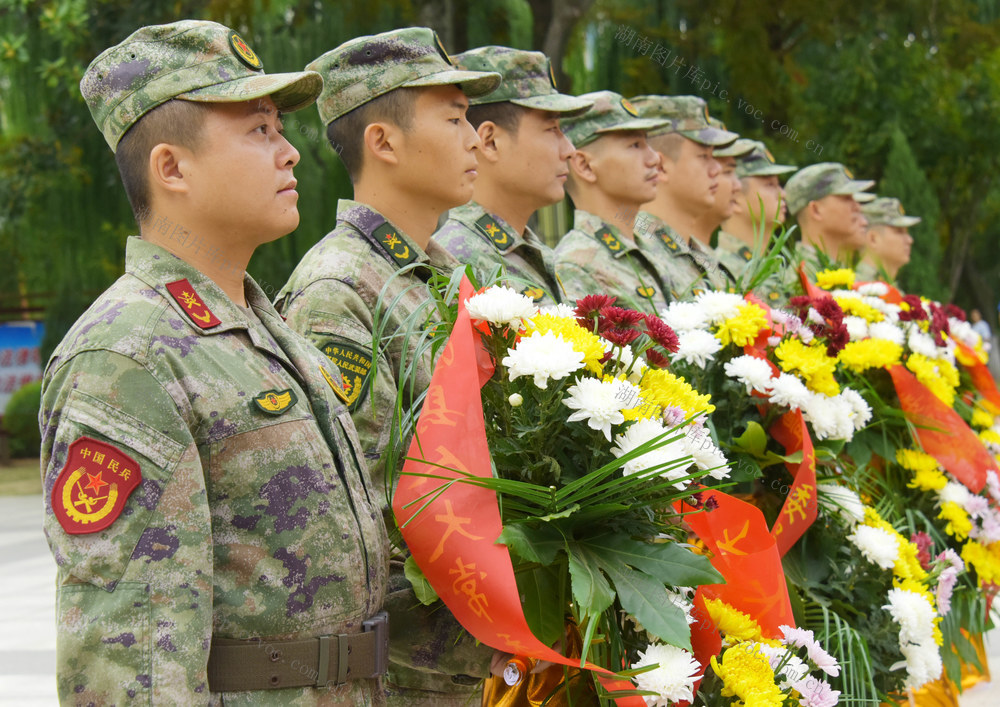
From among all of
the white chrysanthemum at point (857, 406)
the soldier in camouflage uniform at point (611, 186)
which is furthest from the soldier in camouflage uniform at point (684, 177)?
the white chrysanthemum at point (857, 406)

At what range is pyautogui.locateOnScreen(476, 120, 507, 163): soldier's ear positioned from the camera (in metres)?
3.46

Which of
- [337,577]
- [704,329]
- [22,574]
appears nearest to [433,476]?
[337,577]

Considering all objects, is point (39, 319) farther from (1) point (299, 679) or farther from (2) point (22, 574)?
(1) point (299, 679)

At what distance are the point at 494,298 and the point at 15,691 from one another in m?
3.95

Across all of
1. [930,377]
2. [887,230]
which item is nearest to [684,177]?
[930,377]

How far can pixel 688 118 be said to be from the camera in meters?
5.28

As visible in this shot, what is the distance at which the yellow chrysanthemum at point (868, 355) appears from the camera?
11.3ft

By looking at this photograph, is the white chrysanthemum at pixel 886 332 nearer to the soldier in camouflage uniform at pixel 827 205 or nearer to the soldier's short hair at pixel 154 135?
the soldier's short hair at pixel 154 135

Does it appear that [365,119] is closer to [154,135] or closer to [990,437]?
[154,135]

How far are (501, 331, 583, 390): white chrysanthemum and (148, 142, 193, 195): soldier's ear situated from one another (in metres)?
0.64

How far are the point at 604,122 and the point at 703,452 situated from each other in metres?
2.43

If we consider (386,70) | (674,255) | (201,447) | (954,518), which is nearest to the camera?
(201,447)

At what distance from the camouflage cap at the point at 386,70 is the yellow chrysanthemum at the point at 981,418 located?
2.65m

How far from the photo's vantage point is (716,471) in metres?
2.11
